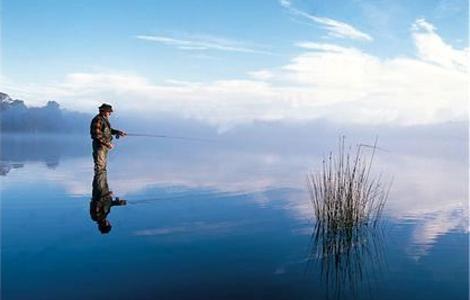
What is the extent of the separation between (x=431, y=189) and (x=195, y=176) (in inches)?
367

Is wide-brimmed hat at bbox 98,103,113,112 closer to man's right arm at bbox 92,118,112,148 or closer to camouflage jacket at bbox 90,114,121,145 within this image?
camouflage jacket at bbox 90,114,121,145

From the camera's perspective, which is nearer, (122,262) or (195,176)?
(122,262)

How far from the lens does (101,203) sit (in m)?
12.2

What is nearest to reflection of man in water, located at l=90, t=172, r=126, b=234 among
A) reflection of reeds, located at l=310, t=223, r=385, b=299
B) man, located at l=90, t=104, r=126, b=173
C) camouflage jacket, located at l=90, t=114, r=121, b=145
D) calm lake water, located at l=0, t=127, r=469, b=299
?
calm lake water, located at l=0, t=127, r=469, b=299

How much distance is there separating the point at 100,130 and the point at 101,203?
1994 millimetres

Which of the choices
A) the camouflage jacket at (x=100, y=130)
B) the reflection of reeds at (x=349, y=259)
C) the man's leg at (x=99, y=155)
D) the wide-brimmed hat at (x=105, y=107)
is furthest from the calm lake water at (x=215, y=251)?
the wide-brimmed hat at (x=105, y=107)

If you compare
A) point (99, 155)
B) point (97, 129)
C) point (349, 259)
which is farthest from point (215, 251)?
point (99, 155)

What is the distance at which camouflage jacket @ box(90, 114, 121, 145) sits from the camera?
1284cm

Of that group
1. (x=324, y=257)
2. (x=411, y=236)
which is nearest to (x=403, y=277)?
(x=324, y=257)

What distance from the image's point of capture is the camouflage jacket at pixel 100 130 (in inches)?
505

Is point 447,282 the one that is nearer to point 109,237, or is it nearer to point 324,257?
point 324,257

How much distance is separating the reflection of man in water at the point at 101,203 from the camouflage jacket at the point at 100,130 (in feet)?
5.00

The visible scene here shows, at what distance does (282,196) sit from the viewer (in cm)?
1507

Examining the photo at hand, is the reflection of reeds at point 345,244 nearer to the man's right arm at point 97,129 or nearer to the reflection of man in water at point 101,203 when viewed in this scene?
the reflection of man in water at point 101,203
